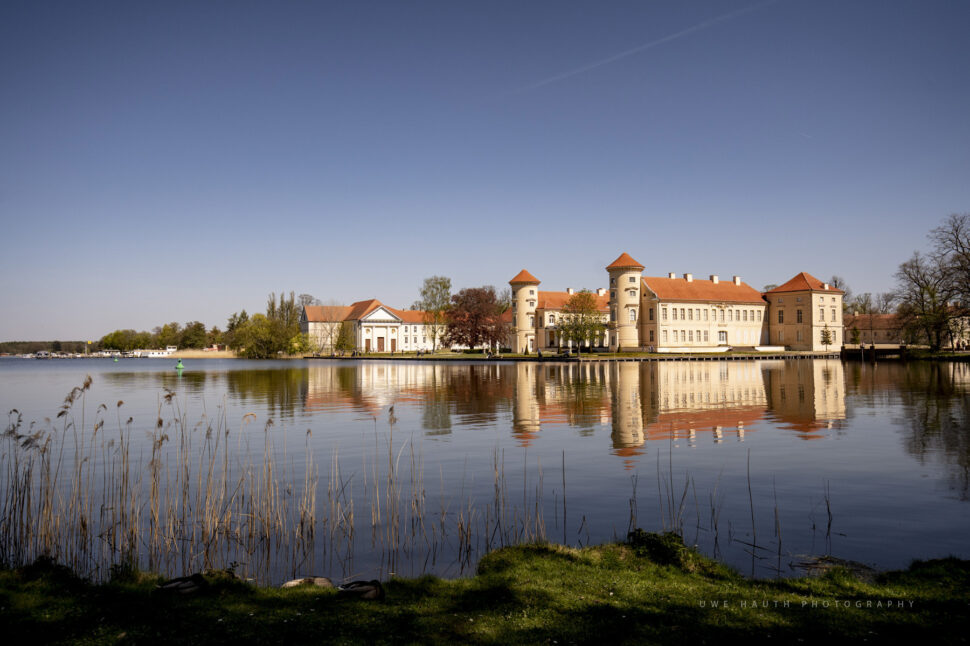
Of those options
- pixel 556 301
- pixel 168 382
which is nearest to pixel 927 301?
pixel 556 301

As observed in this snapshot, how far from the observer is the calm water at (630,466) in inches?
314

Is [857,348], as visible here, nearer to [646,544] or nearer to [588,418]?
[588,418]

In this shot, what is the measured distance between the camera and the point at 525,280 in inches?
3612

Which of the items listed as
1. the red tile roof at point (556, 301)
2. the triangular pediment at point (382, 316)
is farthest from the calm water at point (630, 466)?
the triangular pediment at point (382, 316)

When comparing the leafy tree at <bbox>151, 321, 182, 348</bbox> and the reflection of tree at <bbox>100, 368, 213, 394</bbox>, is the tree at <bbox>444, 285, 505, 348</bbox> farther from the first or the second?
the leafy tree at <bbox>151, 321, 182, 348</bbox>

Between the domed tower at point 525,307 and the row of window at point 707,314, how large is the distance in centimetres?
1660

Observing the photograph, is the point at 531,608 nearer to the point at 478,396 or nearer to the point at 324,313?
the point at 478,396

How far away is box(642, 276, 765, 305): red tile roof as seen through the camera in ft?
285

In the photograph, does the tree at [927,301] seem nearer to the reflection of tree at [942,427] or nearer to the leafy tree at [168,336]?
the reflection of tree at [942,427]

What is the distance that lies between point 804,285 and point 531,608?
9647 cm

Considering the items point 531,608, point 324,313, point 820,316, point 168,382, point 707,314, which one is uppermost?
point 324,313

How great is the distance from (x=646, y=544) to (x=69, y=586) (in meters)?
5.50

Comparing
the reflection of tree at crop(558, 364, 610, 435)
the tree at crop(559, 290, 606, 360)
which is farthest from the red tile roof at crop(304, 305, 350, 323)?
the reflection of tree at crop(558, 364, 610, 435)

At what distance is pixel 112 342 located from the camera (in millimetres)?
170625
